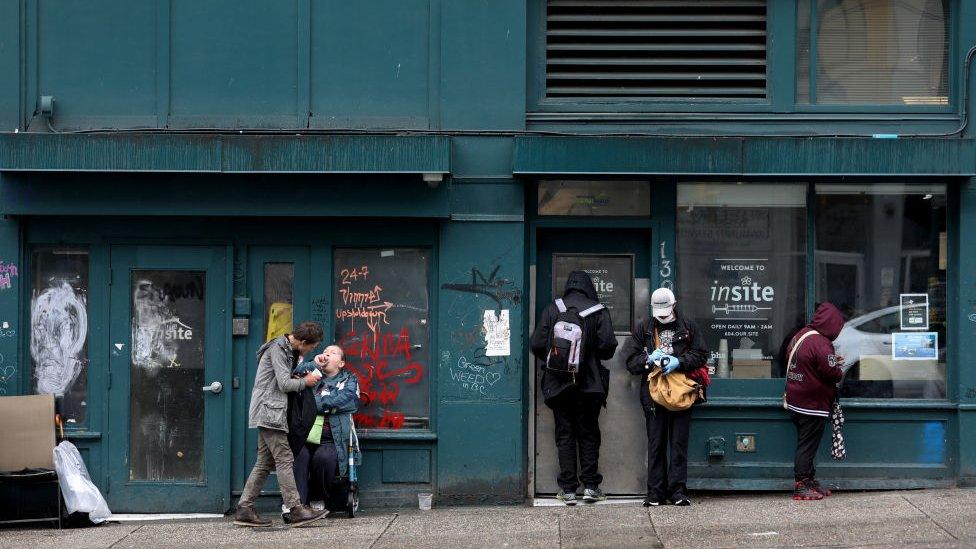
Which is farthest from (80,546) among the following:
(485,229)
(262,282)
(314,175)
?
(485,229)

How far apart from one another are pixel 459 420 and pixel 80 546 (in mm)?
3179

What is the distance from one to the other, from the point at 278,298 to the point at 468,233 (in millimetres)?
1769

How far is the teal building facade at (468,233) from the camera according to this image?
1012 centimetres

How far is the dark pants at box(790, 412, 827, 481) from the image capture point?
9.72 m

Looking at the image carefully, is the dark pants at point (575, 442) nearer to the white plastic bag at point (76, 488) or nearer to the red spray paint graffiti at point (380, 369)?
the red spray paint graffiti at point (380, 369)

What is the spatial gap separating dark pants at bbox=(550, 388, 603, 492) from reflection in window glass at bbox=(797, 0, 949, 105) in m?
3.32

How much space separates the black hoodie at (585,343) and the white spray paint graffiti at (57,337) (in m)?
4.00

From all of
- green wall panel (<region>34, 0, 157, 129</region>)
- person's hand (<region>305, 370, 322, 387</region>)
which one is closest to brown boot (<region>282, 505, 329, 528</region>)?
person's hand (<region>305, 370, 322, 387</region>)

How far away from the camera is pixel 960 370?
32.9 ft

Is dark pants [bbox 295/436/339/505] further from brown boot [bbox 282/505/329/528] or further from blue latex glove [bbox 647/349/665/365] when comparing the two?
blue latex glove [bbox 647/349/665/365]

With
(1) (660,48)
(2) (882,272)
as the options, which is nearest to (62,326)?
(1) (660,48)

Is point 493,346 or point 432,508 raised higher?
point 493,346

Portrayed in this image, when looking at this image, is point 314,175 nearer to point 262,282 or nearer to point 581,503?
point 262,282

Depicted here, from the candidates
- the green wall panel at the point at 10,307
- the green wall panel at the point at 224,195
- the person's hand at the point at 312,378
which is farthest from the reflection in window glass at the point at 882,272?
the green wall panel at the point at 10,307
